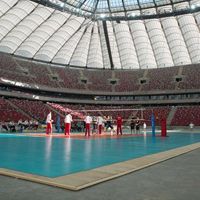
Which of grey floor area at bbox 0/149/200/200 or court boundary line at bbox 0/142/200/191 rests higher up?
court boundary line at bbox 0/142/200/191

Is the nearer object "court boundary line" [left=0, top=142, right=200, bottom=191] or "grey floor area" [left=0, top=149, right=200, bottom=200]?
"grey floor area" [left=0, top=149, right=200, bottom=200]

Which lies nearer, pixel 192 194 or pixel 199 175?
pixel 192 194

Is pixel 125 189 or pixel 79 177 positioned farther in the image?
pixel 79 177

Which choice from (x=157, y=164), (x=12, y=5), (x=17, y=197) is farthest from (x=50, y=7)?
(x=17, y=197)

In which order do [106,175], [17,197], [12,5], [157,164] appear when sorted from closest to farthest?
1. [17,197]
2. [106,175]
3. [157,164]
4. [12,5]

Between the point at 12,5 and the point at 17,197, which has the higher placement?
the point at 12,5

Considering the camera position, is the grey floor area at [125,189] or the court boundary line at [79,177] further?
the court boundary line at [79,177]

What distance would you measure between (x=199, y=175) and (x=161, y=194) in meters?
2.46

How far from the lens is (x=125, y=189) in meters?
5.93

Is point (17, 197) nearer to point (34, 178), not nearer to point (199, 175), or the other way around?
point (34, 178)

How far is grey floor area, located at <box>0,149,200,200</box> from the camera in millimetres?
5309

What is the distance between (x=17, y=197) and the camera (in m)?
5.24

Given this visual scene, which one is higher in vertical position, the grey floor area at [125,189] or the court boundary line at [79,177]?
the court boundary line at [79,177]

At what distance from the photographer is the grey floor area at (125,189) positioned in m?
5.31
